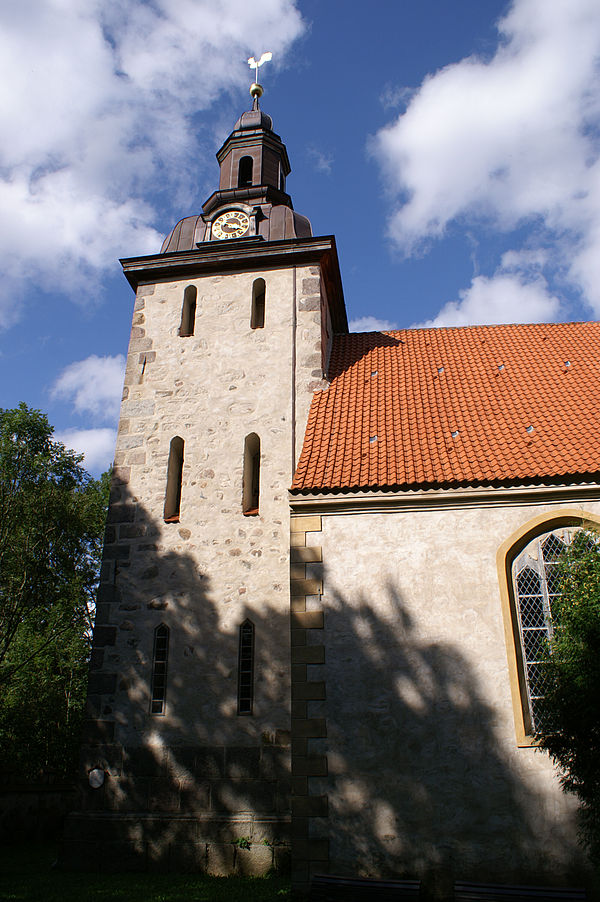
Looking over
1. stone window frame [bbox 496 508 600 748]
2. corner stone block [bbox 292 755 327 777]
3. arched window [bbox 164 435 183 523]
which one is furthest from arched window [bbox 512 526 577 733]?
arched window [bbox 164 435 183 523]

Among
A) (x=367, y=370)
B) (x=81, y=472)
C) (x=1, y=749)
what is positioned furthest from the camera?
(x=81, y=472)

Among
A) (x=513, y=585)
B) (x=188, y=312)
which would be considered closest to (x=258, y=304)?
(x=188, y=312)

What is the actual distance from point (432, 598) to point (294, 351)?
5986 millimetres

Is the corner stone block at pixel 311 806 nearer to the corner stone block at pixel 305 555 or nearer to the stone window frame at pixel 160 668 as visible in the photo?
the corner stone block at pixel 305 555

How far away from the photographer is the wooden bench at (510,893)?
695 cm

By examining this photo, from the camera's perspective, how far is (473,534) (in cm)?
887

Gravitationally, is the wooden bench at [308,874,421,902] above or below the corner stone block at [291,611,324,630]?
below

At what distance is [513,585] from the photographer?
8586 millimetres

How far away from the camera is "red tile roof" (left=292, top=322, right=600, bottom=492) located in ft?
30.9

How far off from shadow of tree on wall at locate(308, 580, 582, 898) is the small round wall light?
3847 mm

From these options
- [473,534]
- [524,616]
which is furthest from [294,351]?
[524,616]

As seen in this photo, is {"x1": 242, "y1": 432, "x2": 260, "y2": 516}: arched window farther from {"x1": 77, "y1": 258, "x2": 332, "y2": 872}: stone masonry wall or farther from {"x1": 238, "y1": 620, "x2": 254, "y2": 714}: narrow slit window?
{"x1": 238, "y1": 620, "x2": 254, "y2": 714}: narrow slit window

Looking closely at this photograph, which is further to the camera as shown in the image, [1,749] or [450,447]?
[1,749]

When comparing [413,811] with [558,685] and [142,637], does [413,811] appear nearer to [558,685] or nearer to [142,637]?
[558,685]
